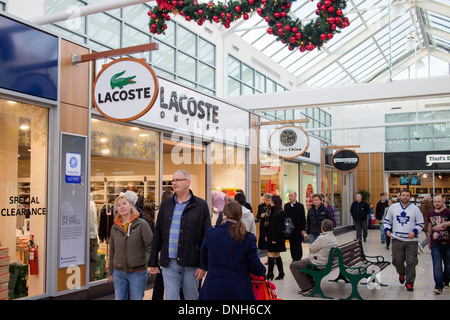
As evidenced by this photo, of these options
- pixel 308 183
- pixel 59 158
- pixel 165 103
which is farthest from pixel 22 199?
pixel 308 183

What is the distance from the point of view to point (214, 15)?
19.7 ft

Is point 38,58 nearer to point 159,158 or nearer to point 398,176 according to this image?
point 159,158

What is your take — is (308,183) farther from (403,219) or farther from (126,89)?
(126,89)

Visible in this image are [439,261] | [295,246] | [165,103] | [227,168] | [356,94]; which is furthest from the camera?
[227,168]

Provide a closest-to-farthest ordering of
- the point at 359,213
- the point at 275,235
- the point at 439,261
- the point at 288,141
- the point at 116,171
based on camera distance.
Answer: the point at 439,261, the point at 116,171, the point at 275,235, the point at 288,141, the point at 359,213

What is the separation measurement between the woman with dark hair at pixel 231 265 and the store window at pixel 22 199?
333 cm

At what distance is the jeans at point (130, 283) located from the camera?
4.94 meters

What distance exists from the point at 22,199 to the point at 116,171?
2050 millimetres

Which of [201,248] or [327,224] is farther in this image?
[327,224]

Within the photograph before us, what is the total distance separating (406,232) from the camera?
7.80 m

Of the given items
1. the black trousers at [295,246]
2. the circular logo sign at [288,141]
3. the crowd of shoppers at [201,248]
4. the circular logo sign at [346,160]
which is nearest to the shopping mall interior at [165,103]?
the circular logo sign at [288,141]

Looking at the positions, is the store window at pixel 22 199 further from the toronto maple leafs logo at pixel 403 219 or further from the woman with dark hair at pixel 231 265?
the toronto maple leafs logo at pixel 403 219

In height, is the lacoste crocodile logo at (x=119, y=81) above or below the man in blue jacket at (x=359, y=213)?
above

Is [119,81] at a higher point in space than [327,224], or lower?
higher
